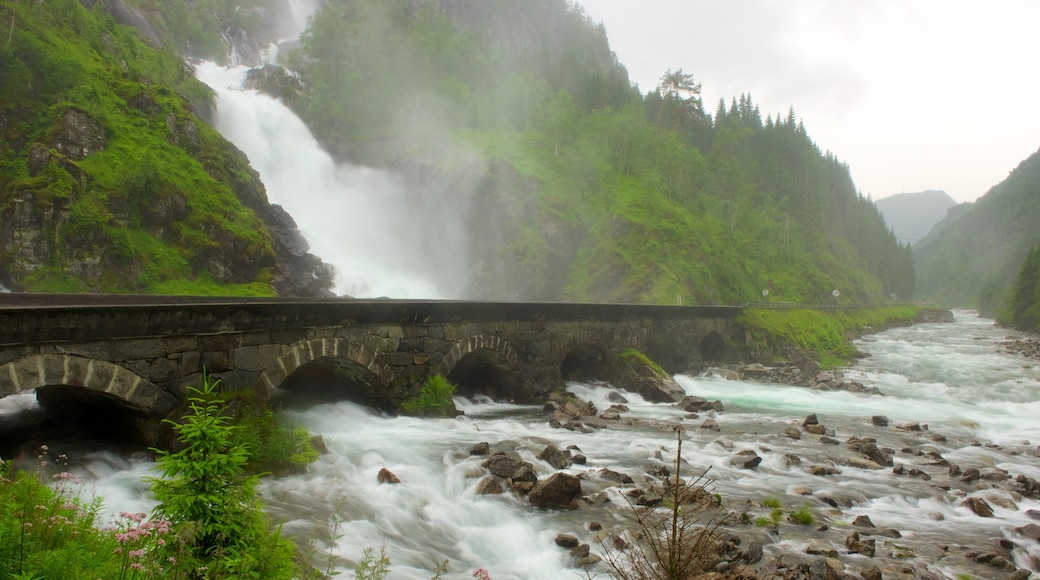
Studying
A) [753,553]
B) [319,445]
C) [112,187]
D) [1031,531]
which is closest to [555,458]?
[319,445]

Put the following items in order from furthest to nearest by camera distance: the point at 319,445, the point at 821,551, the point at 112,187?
the point at 112,187
the point at 319,445
the point at 821,551

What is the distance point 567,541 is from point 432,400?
325 inches

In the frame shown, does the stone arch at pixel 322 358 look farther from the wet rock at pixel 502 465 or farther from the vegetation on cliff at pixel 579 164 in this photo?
the vegetation on cliff at pixel 579 164

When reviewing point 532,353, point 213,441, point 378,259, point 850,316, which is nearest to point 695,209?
point 850,316

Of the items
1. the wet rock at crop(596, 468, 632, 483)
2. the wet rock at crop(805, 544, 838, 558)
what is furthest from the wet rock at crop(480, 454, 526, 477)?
the wet rock at crop(805, 544, 838, 558)

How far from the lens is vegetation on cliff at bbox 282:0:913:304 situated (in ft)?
175

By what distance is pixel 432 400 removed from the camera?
1644 centimetres

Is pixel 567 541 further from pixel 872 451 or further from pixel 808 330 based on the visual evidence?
pixel 808 330

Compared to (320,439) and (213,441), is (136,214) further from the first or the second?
(213,441)

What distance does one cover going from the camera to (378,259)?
5250cm

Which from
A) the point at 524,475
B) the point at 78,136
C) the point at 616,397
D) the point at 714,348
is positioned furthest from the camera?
the point at 714,348

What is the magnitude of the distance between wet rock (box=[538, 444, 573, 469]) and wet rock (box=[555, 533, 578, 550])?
3.94 metres

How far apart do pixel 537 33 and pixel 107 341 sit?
130 m

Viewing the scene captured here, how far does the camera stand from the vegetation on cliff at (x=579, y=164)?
53.4m
